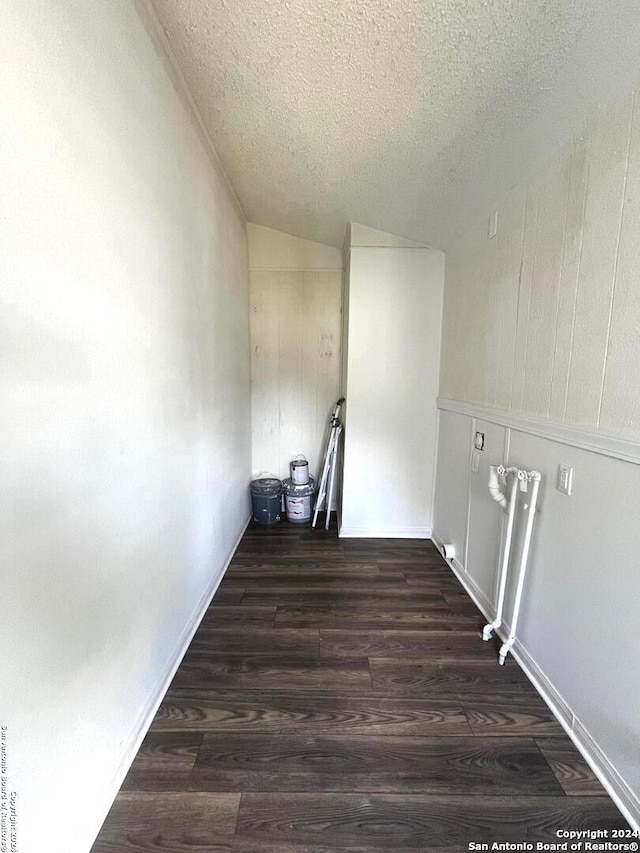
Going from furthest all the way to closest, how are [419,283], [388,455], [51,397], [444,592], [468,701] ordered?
[388,455], [419,283], [444,592], [468,701], [51,397]

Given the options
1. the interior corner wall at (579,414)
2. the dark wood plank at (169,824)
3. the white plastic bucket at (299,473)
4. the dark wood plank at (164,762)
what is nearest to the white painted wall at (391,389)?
the white plastic bucket at (299,473)

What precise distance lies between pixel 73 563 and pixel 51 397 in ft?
1.46

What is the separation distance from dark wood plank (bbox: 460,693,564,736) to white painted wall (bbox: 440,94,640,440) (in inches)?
46.8

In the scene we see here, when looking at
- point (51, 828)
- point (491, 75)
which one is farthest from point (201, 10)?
point (51, 828)

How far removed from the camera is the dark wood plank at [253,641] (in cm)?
172

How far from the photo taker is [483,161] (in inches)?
65.1

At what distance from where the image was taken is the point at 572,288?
1361 mm

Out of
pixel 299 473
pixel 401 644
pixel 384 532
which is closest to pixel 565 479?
pixel 401 644

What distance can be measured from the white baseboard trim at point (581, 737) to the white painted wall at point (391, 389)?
1.18 meters

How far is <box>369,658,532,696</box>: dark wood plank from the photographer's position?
151 centimetres

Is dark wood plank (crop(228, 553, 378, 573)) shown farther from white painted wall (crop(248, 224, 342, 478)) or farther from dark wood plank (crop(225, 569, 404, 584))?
white painted wall (crop(248, 224, 342, 478))

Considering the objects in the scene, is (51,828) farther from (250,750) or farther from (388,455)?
(388,455)

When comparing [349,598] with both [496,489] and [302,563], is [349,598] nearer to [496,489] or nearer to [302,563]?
[302,563]

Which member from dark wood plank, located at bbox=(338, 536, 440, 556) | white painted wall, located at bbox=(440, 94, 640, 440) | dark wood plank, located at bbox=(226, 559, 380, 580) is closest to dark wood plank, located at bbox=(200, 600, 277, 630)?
dark wood plank, located at bbox=(226, 559, 380, 580)
